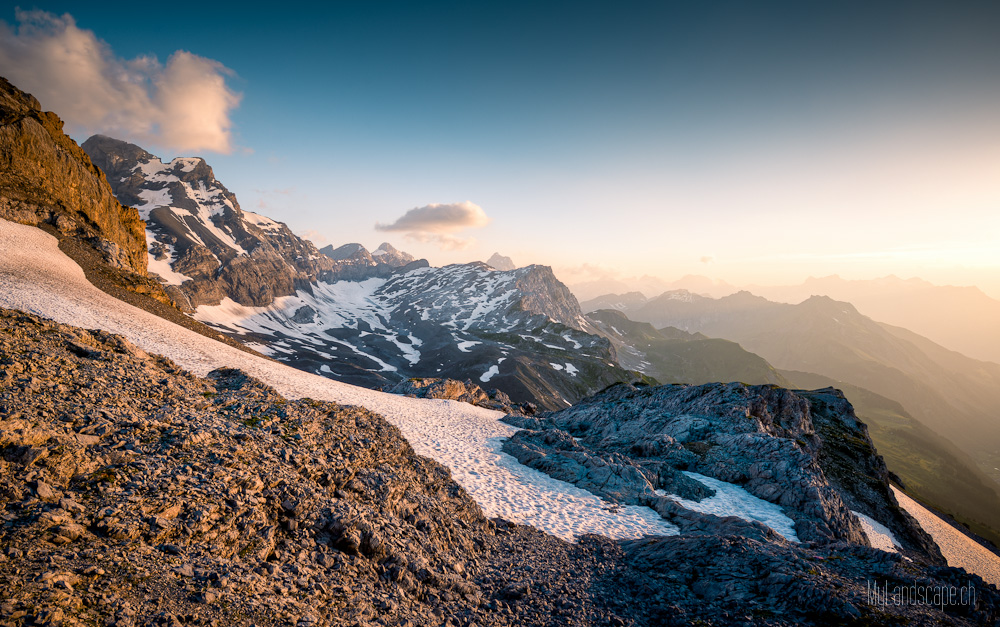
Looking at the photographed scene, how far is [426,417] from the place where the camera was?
33.0m

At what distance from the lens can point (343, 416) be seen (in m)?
19.0

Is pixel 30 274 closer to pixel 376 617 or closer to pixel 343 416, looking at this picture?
pixel 343 416

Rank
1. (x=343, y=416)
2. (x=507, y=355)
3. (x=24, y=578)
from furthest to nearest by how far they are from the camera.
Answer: (x=507, y=355) → (x=343, y=416) → (x=24, y=578)

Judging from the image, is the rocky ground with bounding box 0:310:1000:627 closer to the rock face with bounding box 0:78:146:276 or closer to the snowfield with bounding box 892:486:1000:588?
the rock face with bounding box 0:78:146:276

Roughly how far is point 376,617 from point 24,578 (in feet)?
20.8

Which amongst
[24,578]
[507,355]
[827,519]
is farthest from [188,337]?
[507,355]

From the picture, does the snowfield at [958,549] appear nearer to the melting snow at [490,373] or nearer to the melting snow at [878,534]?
the melting snow at [878,534]

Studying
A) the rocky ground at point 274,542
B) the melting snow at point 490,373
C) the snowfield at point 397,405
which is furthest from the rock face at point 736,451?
the melting snow at point 490,373

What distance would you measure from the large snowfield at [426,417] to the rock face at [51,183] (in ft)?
18.4

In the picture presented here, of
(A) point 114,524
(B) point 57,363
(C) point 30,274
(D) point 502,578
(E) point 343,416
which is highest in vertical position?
(C) point 30,274

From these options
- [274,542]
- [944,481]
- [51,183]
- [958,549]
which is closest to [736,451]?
[274,542]

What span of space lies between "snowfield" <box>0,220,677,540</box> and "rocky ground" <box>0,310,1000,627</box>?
320 centimetres

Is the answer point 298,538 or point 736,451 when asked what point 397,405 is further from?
point 736,451

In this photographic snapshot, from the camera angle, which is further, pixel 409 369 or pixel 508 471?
pixel 409 369
